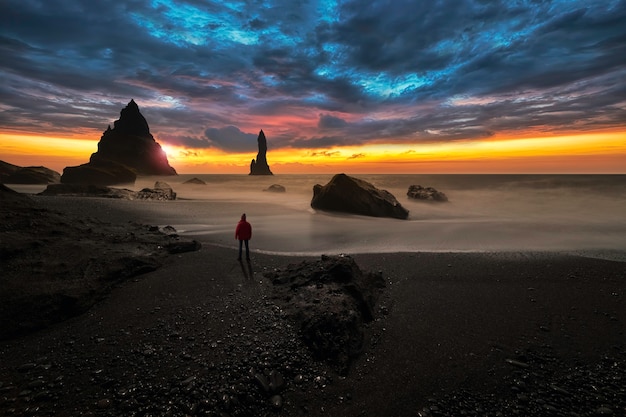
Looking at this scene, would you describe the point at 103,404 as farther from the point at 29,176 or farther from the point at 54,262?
the point at 29,176

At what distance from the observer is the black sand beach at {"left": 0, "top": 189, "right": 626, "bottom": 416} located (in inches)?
181

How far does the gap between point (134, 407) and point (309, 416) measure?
2629 millimetres

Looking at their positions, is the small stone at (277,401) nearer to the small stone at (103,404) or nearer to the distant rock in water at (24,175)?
the small stone at (103,404)

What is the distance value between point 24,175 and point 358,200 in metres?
71.8

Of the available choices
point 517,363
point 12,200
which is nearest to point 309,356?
point 517,363

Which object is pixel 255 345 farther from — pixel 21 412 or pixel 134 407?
pixel 21 412

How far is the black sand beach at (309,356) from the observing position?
459 centimetres

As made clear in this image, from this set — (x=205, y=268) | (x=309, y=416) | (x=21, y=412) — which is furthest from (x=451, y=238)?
(x=21, y=412)

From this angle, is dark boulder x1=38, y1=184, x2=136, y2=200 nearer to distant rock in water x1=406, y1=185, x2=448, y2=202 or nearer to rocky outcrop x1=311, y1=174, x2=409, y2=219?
rocky outcrop x1=311, y1=174, x2=409, y2=219

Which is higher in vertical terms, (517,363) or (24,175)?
(24,175)

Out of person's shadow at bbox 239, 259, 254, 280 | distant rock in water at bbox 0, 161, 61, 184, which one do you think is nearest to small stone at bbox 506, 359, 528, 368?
person's shadow at bbox 239, 259, 254, 280

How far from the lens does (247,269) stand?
10008 millimetres

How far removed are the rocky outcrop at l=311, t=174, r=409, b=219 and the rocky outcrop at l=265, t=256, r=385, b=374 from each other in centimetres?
1485

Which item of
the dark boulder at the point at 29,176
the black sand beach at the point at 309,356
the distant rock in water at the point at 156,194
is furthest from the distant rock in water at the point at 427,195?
the dark boulder at the point at 29,176
